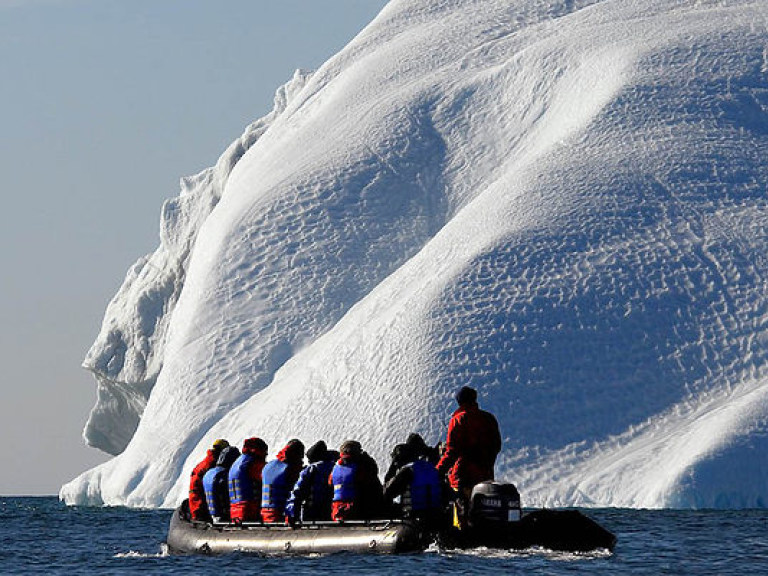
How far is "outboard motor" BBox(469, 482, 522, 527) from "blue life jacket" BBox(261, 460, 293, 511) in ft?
9.90

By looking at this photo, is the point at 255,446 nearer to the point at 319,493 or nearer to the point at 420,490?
the point at 319,493

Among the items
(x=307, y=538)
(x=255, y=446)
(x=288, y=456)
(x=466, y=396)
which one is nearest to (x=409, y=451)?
(x=466, y=396)

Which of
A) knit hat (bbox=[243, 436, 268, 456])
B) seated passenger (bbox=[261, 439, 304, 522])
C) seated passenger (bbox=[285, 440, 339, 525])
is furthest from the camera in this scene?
knit hat (bbox=[243, 436, 268, 456])

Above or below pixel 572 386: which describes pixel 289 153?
above

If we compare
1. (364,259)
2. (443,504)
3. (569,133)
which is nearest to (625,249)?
(569,133)

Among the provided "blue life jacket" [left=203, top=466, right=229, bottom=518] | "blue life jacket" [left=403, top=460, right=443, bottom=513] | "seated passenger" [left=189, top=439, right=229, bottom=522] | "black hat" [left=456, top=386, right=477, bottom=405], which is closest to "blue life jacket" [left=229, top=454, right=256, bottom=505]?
"blue life jacket" [left=203, top=466, right=229, bottom=518]

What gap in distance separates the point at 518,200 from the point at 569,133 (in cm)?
483

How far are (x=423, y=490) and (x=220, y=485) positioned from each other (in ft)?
13.8

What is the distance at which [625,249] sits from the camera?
48.4 metres

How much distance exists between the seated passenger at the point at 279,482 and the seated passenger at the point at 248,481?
0.33 metres

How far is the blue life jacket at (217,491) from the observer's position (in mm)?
26391

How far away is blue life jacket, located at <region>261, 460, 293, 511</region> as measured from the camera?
24.9 m

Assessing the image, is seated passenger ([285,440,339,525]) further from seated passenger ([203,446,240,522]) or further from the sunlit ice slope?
the sunlit ice slope

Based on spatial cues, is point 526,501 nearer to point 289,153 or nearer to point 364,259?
point 364,259
